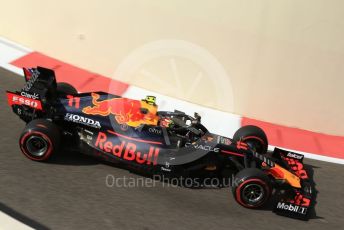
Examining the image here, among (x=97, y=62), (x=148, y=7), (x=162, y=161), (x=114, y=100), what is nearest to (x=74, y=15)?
(x=97, y=62)

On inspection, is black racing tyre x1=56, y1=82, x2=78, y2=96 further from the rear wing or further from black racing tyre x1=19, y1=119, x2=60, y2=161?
black racing tyre x1=19, y1=119, x2=60, y2=161

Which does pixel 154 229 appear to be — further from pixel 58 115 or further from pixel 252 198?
pixel 58 115

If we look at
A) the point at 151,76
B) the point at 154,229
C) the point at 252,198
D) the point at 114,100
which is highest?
the point at 151,76

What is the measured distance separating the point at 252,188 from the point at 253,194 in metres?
0.13

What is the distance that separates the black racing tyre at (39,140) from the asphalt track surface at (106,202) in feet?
0.58

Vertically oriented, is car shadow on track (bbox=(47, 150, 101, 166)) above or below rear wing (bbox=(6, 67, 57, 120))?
below

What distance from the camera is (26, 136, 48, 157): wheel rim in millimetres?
6699

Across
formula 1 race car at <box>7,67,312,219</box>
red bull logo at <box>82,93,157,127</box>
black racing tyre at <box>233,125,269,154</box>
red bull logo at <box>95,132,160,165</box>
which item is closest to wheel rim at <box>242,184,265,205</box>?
formula 1 race car at <box>7,67,312,219</box>

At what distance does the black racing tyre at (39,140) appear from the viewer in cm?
660

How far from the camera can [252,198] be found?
259 inches

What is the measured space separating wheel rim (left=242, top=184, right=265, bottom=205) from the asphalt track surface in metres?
0.17

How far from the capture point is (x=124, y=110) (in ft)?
23.3

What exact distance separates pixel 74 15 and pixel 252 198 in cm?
633

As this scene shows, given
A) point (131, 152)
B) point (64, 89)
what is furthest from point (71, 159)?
point (64, 89)
